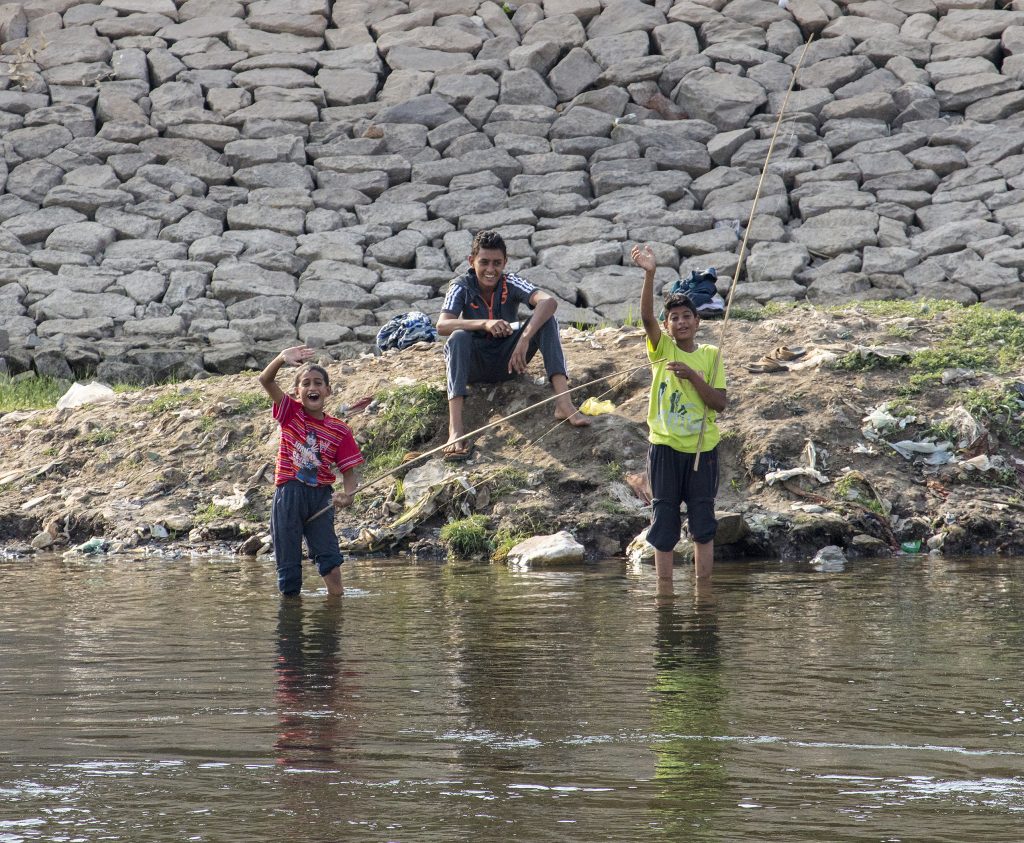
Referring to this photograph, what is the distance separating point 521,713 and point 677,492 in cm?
264

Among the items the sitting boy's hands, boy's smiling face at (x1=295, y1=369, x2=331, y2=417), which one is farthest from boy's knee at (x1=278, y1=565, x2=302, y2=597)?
the sitting boy's hands

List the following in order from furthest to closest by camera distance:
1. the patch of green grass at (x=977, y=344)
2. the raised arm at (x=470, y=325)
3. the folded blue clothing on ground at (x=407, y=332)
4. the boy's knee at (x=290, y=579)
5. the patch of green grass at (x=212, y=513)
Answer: the folded blue clothing on ground at (x=407, y=332), the patch of green grass at (x=977, y=344), the patch of green grass at (x=212, y=513), the raised arm at (x=470, y=325), the boy's knee at (x=290, y=579)

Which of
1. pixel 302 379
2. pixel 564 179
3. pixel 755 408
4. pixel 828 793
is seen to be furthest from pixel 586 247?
pixel 828 793

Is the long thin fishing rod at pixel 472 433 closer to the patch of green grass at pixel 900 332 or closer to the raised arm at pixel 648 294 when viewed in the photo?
the raised arm at pixel 648 294

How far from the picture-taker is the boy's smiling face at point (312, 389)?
21.1ft

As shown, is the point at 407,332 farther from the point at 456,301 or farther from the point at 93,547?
the point at 93,547

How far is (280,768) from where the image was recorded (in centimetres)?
341

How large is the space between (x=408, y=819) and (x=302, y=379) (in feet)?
12.0

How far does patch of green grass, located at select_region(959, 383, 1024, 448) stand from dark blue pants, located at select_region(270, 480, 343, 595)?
396cm

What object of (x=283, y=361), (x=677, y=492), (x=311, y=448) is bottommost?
(x=677, y=492)

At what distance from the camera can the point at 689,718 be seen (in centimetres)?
388

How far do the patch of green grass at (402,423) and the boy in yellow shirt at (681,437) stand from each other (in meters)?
2.56

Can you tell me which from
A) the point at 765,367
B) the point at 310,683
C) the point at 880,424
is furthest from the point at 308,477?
the point at 880,424

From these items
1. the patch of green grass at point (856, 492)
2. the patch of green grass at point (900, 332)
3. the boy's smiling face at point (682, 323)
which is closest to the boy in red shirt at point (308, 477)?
the boy's smiling face at point (682, 323)
